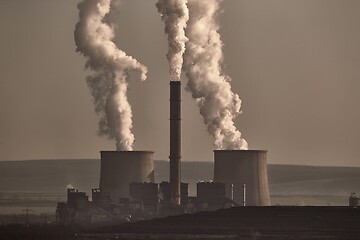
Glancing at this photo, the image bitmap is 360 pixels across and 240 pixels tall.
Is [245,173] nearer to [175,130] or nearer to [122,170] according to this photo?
[175,130]

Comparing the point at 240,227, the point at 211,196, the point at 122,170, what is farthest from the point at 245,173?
the point at 240,227

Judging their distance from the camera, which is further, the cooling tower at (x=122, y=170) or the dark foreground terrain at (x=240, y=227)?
the cooling tower at (x=122, y=170)

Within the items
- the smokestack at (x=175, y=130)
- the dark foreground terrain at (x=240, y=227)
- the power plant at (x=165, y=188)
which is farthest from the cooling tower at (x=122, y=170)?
the dark foreground terrain at (x=240, y=227)

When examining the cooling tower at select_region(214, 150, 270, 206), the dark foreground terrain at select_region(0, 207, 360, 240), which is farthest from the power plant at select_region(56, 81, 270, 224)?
the dark foreground terrain at select_region(0, 207, 360, 240)

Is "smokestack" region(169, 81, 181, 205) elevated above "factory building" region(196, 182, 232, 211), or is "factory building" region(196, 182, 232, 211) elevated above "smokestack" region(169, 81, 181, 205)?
"smokestack" region(169, 81, 181, 205)

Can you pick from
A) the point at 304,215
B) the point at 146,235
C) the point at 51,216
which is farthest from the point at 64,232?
the point at 51,216

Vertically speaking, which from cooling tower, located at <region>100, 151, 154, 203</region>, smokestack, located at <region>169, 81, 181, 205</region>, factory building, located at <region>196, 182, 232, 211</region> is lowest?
factory building, located at <region>196, 182, 232, 211</region>

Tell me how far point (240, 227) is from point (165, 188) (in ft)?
103

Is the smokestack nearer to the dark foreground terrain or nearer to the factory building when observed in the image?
the factory building

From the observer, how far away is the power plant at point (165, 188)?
477 feet

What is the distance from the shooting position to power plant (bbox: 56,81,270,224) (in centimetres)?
14525

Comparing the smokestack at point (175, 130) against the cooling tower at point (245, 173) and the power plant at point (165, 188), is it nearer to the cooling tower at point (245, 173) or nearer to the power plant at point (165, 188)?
the power plant at point (165, 188)

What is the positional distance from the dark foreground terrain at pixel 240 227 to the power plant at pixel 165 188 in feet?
44.7

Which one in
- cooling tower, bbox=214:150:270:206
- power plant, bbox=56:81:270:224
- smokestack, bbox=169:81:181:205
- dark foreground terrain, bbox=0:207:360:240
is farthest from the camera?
smokestack, bbox=169:81:181:205
